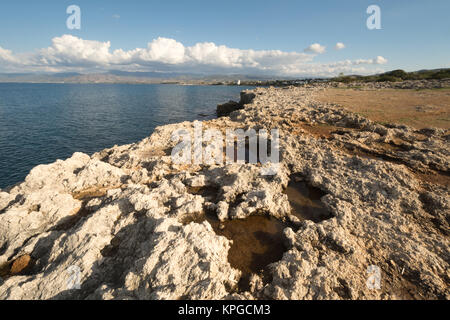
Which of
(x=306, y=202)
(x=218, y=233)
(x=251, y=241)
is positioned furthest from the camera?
(x=306, y=202)

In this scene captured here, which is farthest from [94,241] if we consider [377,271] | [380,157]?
[380,157]

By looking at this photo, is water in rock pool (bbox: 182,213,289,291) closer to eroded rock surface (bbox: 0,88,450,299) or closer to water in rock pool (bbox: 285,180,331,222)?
eroded rock surface (bbox: 0,88,450,299)

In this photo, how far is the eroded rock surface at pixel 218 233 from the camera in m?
6.75

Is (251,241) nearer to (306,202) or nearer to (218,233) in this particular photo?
(218,233)

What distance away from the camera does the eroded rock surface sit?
6750 mm

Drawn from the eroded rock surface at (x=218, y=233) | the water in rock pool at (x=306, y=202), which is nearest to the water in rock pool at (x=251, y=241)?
the eroded rock surface at (x=218, y=233)

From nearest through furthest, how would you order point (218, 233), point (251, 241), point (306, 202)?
point (251, 241), point (218, 233), point (306, 202)

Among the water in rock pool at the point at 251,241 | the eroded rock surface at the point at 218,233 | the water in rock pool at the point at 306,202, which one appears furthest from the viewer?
the water in rock pool at the point at 306,202

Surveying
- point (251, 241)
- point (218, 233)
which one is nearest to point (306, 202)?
point (251, 241)

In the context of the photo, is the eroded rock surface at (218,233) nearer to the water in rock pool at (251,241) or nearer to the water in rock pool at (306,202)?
the water in rock pool at (251,241)

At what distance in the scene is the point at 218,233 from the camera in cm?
967

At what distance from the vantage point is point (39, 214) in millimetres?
10242
